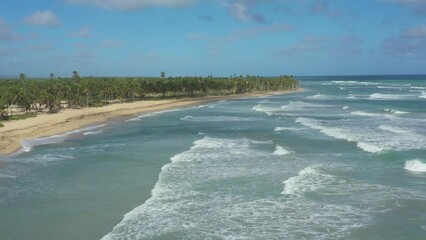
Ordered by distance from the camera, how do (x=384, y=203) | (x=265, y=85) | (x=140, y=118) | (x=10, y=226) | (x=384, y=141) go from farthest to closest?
(x=265, y=85), (x=140, y=118), (x=384, y=141), (x=384, y=203), (x=10, y=226)

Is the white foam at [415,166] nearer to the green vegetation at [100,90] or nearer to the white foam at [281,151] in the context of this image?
the white foam at [281,151]

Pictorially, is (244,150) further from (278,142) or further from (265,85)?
(265,85)

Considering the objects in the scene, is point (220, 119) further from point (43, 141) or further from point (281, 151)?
point (281, 151)

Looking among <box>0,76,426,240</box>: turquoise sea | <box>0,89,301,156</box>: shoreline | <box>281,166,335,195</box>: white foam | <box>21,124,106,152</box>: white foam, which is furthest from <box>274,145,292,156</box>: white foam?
<box>0,89,301,156</box>: shoreline

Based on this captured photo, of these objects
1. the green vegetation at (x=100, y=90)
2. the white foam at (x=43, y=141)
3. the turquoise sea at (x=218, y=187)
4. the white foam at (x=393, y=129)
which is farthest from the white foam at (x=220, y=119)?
the green vegetation at (x=100, y=90)

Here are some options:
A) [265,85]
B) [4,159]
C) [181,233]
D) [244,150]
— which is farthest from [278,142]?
[265,85]

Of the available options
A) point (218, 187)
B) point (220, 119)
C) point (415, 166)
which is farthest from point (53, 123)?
point (415, 166)
